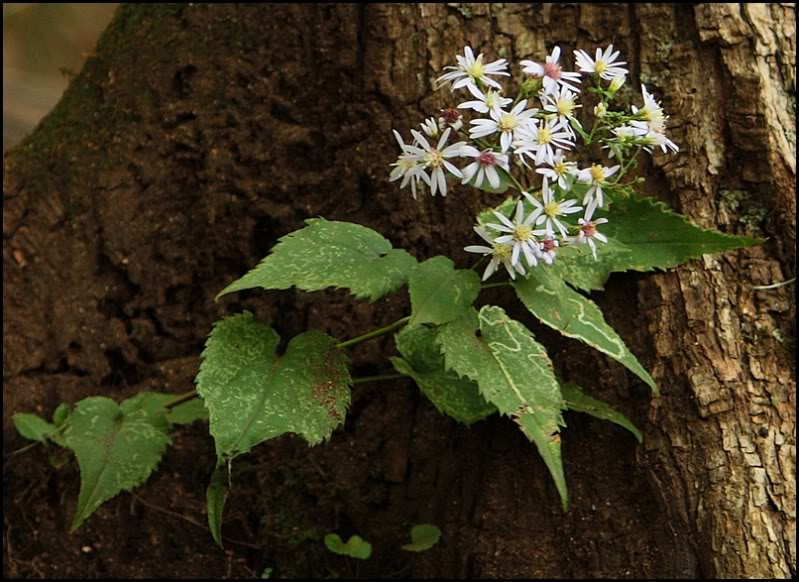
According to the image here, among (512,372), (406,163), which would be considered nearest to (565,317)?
(512,372)

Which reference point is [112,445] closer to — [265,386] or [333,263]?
[265,386]

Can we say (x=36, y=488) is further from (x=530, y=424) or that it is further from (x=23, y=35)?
(x=23, y=35)

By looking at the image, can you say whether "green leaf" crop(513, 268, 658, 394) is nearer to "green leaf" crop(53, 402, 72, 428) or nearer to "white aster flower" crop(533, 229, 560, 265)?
"white aster flower" crop(533, 229, 560, 265)

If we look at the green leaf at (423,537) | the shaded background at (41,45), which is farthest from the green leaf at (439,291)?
the shaded background at (41,45)

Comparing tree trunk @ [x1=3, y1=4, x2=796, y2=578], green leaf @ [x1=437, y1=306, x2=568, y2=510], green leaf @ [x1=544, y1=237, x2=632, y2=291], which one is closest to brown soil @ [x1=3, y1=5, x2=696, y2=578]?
tree trunk @ [x1=3, y1=4, x2=796, y2=578]

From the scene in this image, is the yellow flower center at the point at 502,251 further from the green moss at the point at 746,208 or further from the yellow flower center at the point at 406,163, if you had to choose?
the green moss at the point at 746,208
